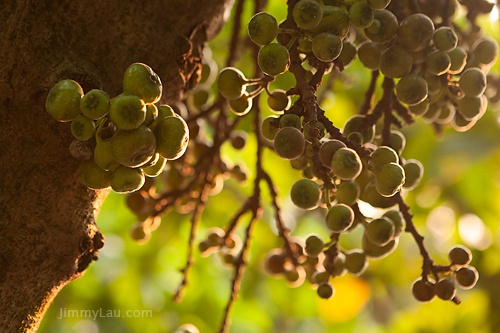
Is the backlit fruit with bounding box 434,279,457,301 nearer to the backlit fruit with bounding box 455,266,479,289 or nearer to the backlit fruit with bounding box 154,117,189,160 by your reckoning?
the backlit fruit with bounding box 455,266,479,289

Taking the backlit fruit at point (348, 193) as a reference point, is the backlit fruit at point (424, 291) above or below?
below

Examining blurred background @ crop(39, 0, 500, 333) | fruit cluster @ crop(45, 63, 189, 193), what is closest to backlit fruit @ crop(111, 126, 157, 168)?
fruit cluster @ crop(45, 63, 189, 193)

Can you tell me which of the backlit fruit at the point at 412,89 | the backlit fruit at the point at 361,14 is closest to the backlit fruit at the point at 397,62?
the backlit fruit at the point at 412,89

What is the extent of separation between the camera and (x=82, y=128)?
2.60ft

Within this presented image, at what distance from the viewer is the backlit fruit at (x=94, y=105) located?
0.78 meters

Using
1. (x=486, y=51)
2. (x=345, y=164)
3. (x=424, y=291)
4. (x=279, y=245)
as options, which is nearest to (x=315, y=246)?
(x=424, y=291)

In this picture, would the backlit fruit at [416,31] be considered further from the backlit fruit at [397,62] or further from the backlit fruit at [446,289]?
the backlit fruit at [446,289]

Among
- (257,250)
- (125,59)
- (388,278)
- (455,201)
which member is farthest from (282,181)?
(125,59)

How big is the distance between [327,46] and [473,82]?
511 mm

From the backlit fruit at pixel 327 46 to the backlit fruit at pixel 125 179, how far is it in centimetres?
47

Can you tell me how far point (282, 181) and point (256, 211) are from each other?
1861mm

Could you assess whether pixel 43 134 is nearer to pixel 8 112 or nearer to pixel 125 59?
pixel 8 112

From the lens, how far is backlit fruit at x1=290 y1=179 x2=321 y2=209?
0.94 metres

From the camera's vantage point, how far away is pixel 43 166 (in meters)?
0.85
